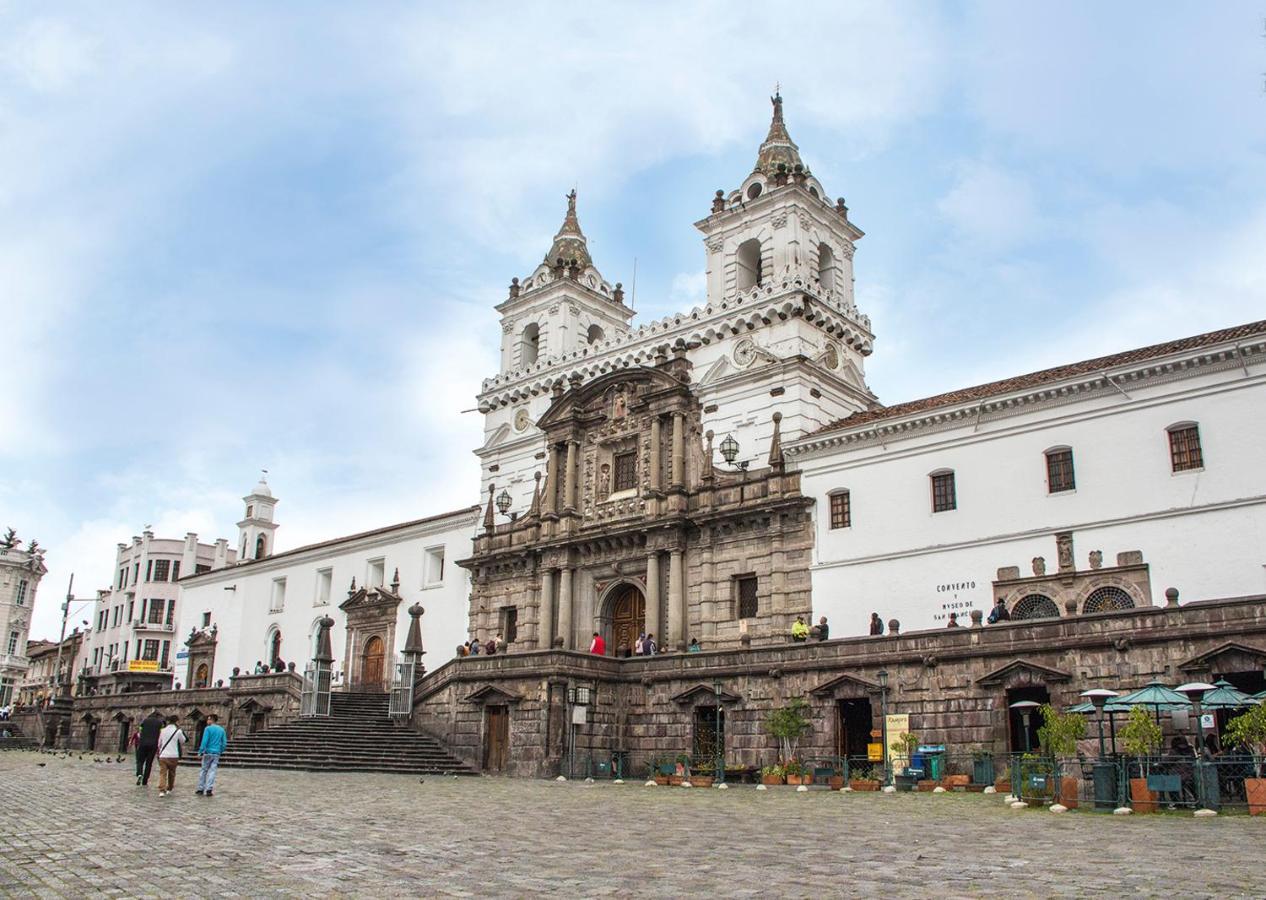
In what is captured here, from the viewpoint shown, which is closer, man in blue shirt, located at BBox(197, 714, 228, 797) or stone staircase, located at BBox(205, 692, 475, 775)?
man in blue shirt, located at BBox(197, 714, 228, 797)

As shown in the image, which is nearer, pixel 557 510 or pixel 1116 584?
pixel 1116 584

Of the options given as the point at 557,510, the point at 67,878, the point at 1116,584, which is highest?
the point at 557,510

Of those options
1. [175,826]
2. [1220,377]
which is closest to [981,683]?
[1220,377]

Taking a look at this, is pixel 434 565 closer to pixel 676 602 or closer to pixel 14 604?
pixel 676 602

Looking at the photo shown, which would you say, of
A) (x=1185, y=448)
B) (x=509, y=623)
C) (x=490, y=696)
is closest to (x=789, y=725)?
(x=490, y=696)

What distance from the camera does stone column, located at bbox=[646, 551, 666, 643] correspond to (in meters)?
38.0

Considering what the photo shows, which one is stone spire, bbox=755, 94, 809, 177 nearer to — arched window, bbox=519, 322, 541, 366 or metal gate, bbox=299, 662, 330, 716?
arched window, bbox=519, 322, 541, 366

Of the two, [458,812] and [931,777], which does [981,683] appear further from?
[458,812]

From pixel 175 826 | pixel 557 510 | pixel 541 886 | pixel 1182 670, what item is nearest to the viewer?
pixel 541 886

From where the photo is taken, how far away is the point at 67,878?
10.6m

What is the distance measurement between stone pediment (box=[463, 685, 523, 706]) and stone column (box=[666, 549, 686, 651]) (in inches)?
254

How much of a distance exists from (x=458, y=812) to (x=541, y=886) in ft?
28.0

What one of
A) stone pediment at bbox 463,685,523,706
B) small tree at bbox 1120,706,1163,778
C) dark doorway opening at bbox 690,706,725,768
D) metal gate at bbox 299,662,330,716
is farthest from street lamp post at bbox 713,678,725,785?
metal gate at bbox 299,662,330,716

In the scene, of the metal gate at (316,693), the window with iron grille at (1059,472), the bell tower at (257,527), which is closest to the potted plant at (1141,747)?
the window with iron grille at (1059,472)
